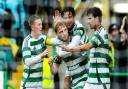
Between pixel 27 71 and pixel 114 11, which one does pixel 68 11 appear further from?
pixel 114 11

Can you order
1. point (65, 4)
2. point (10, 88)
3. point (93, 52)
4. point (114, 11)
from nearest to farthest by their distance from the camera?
point (93, 52) < point (10, 88) < point (65, 4) < point (114, 11)

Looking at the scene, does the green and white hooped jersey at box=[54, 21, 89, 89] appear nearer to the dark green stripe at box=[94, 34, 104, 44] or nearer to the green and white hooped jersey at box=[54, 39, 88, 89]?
the green and white hooped jersey at box=[54, 39, 88, 89]

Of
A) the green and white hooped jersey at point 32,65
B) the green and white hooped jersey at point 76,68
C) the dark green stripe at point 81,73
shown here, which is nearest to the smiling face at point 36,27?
the green and white hooped jersey at point 32,65

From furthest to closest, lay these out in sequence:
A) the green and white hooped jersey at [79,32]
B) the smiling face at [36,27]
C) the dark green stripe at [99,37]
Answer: the smiling face at [36,27] → the green and white hooped jersey at [79,32] → the dark green stripe at [99,37]

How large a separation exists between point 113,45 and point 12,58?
0.84 meters

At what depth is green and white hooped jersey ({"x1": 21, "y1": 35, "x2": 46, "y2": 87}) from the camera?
482cm

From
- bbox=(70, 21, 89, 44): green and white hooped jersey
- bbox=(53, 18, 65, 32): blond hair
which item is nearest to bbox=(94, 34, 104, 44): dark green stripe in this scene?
bbox=(70, 21, 89, 44): green and white hooped jersey

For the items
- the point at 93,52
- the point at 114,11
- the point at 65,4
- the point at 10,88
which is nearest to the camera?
the point at 93,52

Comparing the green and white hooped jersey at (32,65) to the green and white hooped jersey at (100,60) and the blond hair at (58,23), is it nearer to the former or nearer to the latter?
the blond hair at (58,23)

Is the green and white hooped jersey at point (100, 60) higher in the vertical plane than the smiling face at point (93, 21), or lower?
lower

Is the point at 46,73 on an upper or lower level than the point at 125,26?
lower

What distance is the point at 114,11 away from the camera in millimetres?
5984

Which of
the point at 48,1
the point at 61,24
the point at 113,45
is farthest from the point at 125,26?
the point at 61,24

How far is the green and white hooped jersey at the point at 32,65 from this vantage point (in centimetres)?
482
